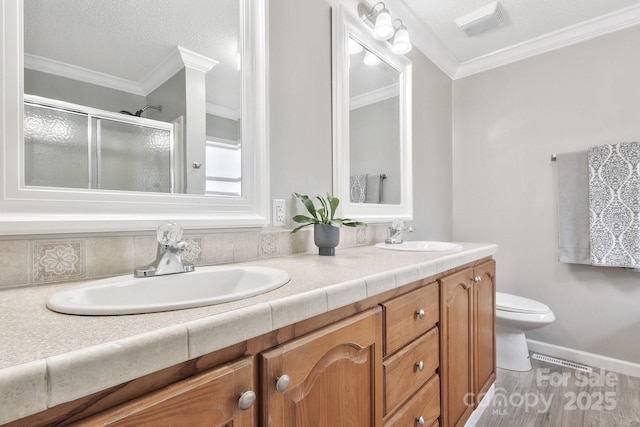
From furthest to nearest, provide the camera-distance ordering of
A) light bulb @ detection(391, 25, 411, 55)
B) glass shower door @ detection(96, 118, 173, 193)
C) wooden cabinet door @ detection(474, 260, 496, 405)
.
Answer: light bulb @ detection(391, 25, 411, 55) → wooden cabinet door @ detection(474, 260, 496, 405) → glass shower door @ detection(96, 118, 173, 193)

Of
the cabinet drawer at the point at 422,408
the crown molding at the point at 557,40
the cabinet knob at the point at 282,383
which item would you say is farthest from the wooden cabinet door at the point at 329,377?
the crown molding at the point at 557,40

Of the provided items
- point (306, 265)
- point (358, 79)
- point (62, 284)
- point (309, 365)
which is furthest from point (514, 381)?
point (62, 284)

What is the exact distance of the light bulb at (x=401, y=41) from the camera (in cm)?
168

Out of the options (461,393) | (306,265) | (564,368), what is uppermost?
(306,265)

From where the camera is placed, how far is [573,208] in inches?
82.0

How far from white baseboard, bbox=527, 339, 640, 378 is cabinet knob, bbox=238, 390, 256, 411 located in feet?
8.22

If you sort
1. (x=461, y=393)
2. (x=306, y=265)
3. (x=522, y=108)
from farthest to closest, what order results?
(x=522, y=108) < (x=461, y=393) < (x=306, y=265)

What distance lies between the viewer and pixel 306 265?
99 cm

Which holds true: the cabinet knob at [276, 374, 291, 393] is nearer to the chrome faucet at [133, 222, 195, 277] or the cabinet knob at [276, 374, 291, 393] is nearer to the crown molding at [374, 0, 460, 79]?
the chrome faucet at [133, 222, 195, 277]

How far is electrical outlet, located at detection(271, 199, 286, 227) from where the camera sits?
4.06ft

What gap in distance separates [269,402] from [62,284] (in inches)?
22.4

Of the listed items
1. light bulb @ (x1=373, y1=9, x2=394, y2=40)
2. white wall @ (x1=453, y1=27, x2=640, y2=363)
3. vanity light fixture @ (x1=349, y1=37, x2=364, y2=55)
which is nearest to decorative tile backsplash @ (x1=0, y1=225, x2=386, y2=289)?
vanity light fixture @ (x1=349, y1=37, x2=364, y2=55)

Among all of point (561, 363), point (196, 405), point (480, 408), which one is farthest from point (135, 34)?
point (561, 363)

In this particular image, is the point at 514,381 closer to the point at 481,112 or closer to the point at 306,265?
the point at 306,265
